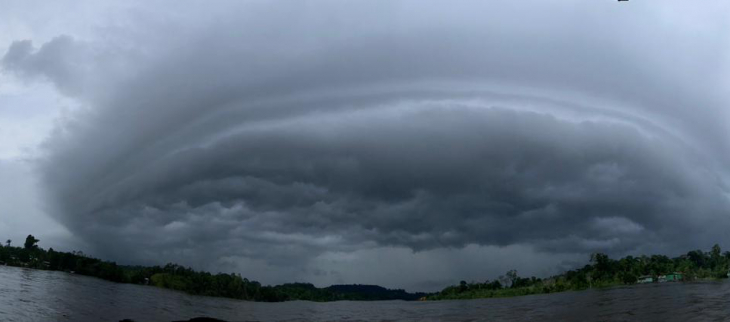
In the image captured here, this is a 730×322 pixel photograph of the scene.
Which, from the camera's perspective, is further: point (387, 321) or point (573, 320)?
point (387, 321)

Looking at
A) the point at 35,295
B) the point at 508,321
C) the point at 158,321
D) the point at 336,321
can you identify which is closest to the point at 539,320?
the point at 508,321

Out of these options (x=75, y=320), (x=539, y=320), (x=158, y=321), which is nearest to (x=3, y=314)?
(x=75, y=320)

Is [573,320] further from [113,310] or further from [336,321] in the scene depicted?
[113,310]

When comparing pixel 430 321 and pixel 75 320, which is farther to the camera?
pixel 430 321

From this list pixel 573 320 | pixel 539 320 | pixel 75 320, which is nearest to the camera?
pixel 75 320

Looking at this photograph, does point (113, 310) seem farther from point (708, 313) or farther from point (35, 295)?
point (708, 313)

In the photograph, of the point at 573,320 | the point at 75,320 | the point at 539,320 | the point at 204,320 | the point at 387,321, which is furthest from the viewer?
the point at 387,321

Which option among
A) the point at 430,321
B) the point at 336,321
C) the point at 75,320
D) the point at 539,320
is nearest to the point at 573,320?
the point at 539,320

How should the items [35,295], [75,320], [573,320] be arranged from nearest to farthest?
[75,320], [573,320], [35,295]

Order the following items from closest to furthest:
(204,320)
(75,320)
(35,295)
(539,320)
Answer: (204,320)
(75,320)
(539,320)
(35,295)
